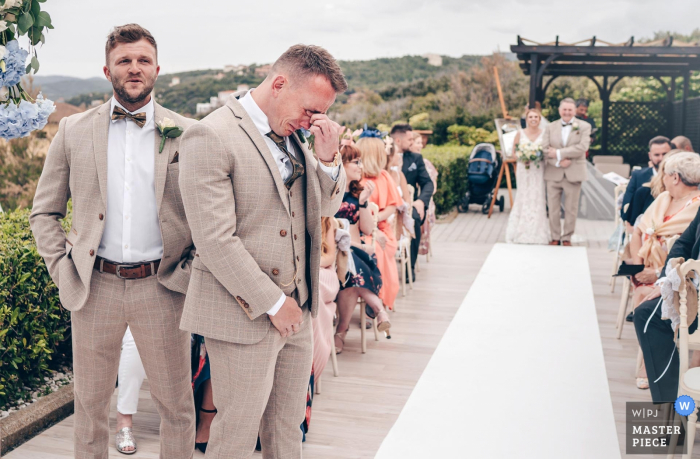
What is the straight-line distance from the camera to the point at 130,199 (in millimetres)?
2568

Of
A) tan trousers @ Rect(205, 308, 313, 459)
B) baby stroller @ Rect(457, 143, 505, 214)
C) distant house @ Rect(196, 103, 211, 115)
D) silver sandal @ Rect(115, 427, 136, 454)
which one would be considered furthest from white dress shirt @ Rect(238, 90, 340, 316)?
distant house @ Rect(196, 103, 211, 115)

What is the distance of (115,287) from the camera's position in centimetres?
255

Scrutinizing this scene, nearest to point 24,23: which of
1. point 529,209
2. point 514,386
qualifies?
point 514,386

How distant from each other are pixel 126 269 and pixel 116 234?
0.14 m

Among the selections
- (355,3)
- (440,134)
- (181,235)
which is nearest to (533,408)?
A: (181,235)

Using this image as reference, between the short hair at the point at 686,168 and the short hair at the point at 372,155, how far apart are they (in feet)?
7.22

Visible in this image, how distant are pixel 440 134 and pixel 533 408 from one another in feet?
63.5

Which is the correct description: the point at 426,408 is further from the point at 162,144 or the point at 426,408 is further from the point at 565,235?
the point at 565,235

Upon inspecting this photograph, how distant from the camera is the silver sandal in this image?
3.40 metres

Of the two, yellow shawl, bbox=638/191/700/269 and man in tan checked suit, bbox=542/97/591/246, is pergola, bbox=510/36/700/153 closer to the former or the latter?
man in tan checked suit, bbox=542/97/591/246

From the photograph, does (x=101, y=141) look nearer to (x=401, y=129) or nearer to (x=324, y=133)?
(x=324, y=133)

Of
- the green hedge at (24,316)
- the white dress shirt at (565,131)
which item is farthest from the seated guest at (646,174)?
the green hedge at (24,316)

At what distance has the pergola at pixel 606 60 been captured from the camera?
11555 millimetres

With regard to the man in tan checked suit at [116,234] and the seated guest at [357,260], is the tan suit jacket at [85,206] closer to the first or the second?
the man in tan checked suit at [116,234]
